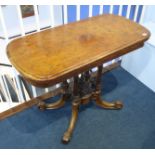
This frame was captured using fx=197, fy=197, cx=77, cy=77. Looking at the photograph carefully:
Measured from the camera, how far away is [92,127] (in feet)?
4.94

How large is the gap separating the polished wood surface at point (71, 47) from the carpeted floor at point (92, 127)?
2.17ft

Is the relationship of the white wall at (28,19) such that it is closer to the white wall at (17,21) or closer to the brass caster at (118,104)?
the white wall at (17,21)

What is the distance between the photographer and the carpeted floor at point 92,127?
1.41 meters

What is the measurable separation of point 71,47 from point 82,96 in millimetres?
507

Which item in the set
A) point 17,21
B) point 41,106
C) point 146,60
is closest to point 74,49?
point 17,21

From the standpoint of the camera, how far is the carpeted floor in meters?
1.41

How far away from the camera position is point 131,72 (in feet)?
6.49

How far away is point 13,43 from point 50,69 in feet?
1.09

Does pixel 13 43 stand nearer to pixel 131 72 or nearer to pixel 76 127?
pixel 76 127

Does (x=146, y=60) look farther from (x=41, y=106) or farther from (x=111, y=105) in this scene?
(x=41, y=106)

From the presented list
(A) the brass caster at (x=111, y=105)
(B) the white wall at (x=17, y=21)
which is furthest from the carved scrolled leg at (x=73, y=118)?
(B) the white wall at (x=17, y=21)

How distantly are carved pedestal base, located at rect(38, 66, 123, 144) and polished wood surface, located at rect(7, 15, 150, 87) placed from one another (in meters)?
0.26

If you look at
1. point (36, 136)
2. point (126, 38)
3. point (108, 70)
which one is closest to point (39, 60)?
point (126, 38)
